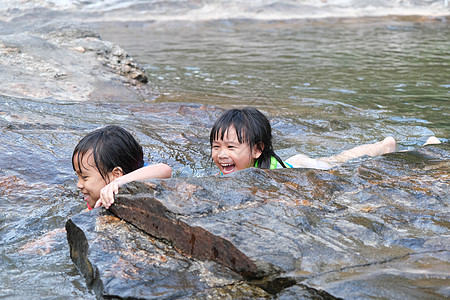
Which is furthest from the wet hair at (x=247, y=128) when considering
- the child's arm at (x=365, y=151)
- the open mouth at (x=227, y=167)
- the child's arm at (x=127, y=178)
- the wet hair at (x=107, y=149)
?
the child's arm at (x=365, y=151)

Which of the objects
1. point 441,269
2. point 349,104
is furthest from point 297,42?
point 441,269

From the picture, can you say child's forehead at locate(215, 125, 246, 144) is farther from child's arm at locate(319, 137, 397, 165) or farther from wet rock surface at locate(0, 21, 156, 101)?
wet rock surface at locate(0, 21, 156, 101)

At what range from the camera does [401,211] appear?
2719mm

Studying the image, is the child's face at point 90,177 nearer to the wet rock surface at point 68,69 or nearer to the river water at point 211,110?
the river water at point 211,110

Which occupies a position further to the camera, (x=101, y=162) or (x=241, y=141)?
(x=241, y=141)

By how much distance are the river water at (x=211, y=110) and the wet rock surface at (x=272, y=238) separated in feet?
0.89

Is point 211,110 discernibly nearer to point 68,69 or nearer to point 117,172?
point 68,69

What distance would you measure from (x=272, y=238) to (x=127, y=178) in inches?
44.5

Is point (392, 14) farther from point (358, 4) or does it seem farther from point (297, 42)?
point (297, 42)

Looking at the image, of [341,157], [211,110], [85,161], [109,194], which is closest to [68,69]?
[211,110]

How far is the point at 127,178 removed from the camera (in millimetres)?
3145

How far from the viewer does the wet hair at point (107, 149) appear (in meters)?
3.28

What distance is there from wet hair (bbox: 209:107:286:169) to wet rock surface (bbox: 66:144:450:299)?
0.73 meters

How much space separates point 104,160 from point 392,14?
20.5 metres
